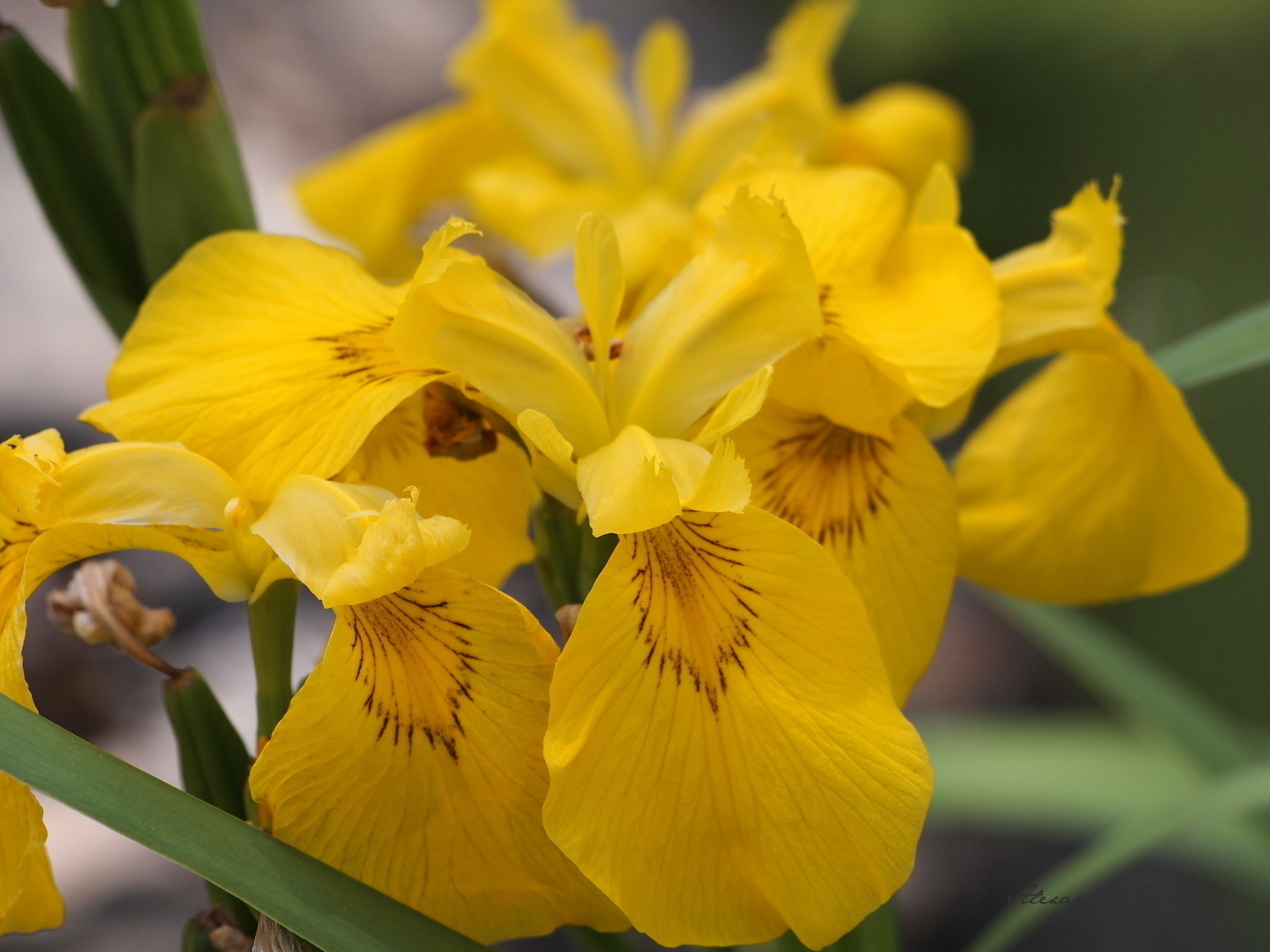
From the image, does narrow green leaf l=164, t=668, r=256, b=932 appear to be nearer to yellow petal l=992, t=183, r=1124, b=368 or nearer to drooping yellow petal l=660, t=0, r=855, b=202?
yellow petal l=992, t=183, r=1124, b=368

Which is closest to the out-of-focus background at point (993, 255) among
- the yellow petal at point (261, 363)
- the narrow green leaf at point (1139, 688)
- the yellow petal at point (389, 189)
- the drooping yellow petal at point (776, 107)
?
the narrow green leaf at point (1139, 688)

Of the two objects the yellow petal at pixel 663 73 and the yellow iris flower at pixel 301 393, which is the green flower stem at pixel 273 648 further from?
the yellow petal at pixel 663 73

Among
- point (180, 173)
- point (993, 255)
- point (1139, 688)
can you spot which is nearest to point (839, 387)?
point (180, 173)

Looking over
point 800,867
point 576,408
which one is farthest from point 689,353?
point 800,867

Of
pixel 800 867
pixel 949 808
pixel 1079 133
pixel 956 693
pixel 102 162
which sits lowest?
pixel 956 693

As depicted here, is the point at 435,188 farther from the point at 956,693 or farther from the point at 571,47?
the point at 956,693

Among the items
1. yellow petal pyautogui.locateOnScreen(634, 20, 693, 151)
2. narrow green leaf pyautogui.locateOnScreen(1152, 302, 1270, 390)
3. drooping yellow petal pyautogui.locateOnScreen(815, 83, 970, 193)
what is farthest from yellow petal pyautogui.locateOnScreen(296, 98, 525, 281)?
narrow green leaf pyautogui.locateOnScreen(1152, 302, 1270, 390)

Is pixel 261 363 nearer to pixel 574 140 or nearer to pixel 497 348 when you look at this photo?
pixel 497 348
